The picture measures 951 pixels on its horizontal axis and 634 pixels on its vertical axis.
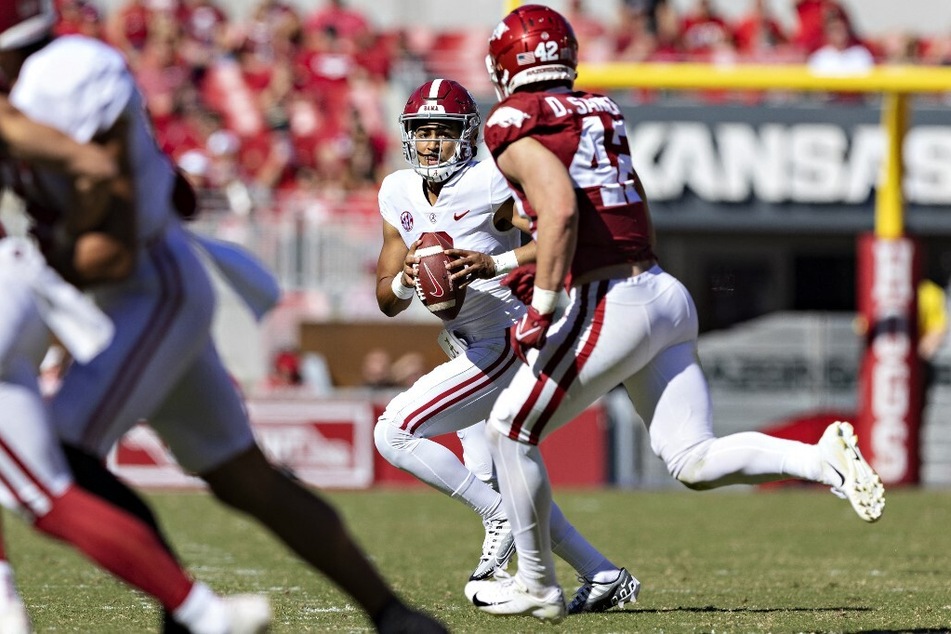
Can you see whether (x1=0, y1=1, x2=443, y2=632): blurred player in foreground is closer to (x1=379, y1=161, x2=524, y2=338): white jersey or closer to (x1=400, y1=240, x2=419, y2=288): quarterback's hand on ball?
(x1=400, y1=240, x2=419, y2=288): quarterback's hand on ball

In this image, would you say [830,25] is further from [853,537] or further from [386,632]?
[386,632]

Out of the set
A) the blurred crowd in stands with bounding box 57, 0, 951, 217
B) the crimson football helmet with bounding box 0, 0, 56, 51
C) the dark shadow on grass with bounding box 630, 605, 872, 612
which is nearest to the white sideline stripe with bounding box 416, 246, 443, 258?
the dark shadow on grass with bounding box 630, 605, 872, 612

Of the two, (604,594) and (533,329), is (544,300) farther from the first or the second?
(604,594)

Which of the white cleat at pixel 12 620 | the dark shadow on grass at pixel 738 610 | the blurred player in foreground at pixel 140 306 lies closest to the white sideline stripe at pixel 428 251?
the dark shadow on grass at pixel 738 610

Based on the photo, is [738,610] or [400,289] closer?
[738,610]

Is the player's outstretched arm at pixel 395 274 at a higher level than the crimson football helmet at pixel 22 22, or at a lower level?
lower

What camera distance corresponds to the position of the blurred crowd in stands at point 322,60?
49.2 ft

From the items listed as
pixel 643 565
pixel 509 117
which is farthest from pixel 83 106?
pixel 643 565

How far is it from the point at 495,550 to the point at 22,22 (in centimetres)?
280

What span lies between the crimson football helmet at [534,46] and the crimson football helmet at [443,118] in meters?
1.10

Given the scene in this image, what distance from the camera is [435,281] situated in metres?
5.68

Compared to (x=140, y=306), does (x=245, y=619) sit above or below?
below

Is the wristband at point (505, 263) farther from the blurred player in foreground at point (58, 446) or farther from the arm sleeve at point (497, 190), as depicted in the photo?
the blurred player in foreground at point (58, 446)

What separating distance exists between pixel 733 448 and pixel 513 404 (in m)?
0.70
